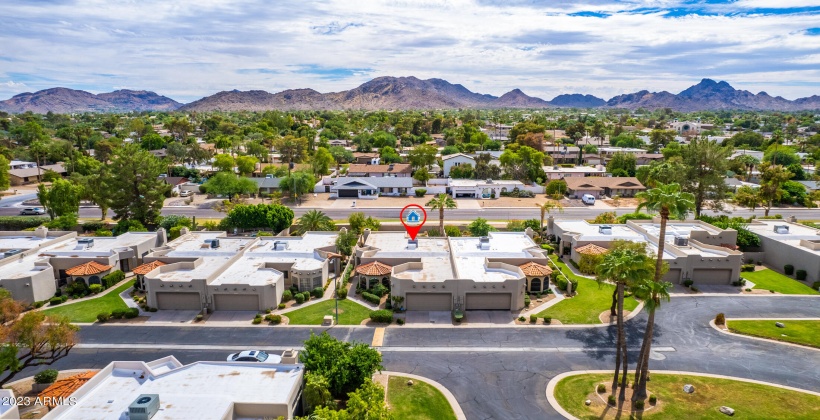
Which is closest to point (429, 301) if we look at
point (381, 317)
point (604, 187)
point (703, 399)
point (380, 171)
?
point (381, 317)

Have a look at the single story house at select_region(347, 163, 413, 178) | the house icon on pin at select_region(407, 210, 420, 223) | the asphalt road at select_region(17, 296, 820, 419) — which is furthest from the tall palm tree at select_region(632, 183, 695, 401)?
the single story house at select_region(347, 163, 413, 178)

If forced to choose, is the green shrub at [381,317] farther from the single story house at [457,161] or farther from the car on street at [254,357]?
the single story house at [457,161]

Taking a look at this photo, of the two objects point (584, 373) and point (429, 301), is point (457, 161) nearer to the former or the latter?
point (429, 301)

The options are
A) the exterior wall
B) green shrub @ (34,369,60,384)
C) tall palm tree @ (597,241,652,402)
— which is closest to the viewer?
tall palm tree @ (597,241,652,402)

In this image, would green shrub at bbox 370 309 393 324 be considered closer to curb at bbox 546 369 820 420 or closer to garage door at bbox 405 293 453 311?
garage door at bbox 405 293 453 311

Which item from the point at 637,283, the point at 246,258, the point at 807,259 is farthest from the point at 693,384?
the point at 246,258

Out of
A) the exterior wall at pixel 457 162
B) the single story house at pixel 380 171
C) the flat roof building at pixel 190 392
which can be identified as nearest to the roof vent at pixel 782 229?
the exterior wall at pixel 457 162

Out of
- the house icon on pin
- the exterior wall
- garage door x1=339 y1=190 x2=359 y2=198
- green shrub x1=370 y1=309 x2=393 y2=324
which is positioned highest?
the exterior wall
